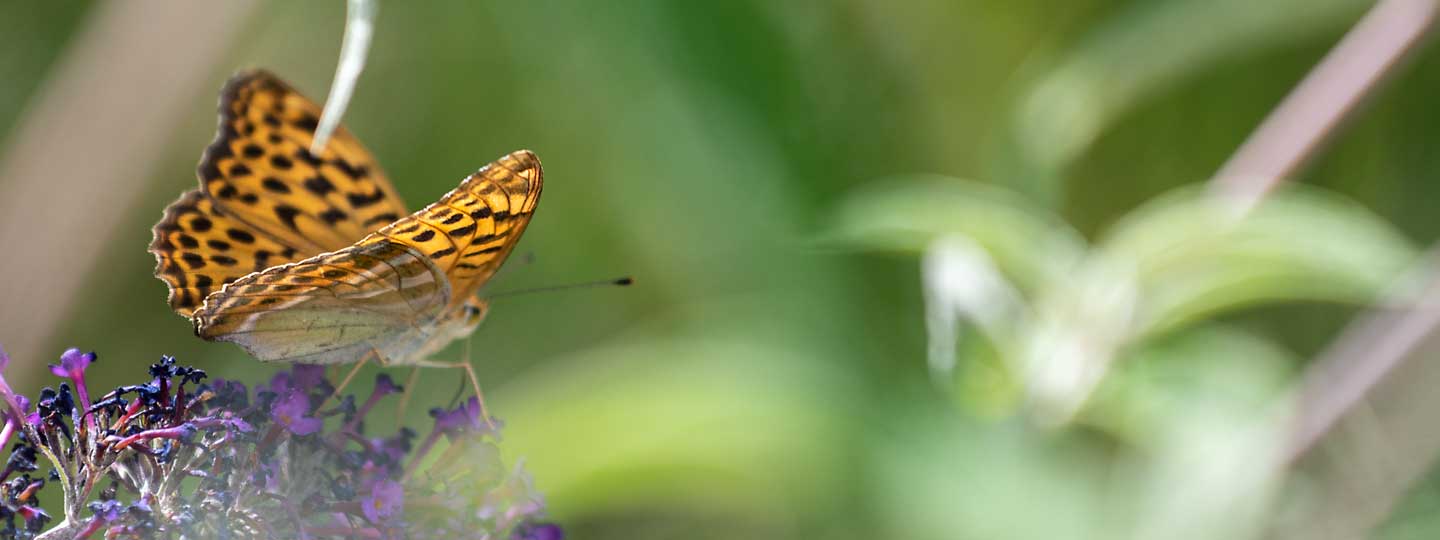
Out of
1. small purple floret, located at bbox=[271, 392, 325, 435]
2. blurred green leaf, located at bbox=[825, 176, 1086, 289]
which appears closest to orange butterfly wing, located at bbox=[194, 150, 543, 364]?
small purple floret, located at bbox=[271, 392, 325, 435]

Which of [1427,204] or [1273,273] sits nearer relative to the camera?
[1273,273]

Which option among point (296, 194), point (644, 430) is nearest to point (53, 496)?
point (644, 430)

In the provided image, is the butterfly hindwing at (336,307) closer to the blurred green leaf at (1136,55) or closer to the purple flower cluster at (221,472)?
the purple flower cluster at (221,472)

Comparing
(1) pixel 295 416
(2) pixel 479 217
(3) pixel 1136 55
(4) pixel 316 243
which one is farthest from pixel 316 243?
(3) pixel 1136 55

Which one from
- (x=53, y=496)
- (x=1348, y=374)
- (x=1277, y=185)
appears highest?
(x=1277, y=185)

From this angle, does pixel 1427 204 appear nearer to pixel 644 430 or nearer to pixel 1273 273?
pixel 1273 273

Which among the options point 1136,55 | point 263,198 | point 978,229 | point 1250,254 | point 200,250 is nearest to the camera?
point 200,250

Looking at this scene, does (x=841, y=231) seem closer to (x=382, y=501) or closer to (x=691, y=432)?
(x=691, y=432)
